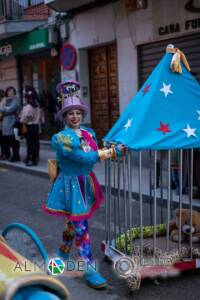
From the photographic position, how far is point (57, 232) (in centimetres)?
599

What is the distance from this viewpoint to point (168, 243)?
Result: 14.0ft

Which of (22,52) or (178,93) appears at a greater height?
(22,52)

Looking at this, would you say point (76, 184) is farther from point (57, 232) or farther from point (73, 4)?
point (73, 4)

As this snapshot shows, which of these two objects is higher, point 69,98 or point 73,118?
point 69,98

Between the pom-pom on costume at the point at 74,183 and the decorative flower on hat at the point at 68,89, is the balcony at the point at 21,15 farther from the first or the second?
the pom-pom on costume at the point at 74,183

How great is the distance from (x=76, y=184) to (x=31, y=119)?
6475 millimetres

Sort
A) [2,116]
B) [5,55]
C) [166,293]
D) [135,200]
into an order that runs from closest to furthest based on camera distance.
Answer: [166,293]
[135,200]
[2,116]
[5,55]

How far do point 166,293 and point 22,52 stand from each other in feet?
38.0

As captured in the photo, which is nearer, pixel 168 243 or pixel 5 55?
pixel 168 243

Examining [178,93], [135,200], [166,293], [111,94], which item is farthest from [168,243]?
[111,94]

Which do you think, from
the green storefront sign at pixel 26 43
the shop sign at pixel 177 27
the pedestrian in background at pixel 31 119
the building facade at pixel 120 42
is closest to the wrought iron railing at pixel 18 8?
the green storefront sign at pixel 26 43

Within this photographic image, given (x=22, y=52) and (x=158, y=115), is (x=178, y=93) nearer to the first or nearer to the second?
(x=158, y=115)

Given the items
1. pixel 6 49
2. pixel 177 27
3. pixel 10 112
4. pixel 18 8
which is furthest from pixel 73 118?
pixel 18 8

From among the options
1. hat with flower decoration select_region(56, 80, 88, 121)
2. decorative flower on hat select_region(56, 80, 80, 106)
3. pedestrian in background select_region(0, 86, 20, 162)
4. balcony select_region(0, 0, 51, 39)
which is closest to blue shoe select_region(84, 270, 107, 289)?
hat with flower decoration select_region(56, 80, 88, 121)
